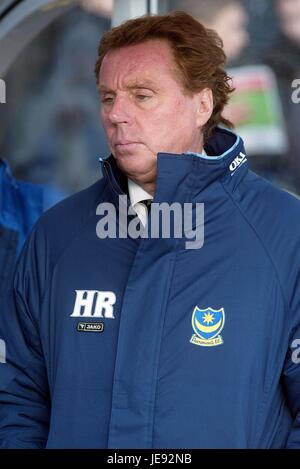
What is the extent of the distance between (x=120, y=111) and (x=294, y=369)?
25.3 inches

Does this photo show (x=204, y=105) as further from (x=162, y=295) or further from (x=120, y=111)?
(x=162, y=295)

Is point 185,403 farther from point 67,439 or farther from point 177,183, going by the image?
point 177,183

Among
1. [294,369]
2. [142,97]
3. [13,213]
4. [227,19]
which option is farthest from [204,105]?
[227,19]

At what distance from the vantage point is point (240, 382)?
1.99m

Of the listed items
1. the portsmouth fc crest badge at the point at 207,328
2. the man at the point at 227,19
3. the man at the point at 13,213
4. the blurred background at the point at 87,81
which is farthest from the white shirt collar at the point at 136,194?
the man at the point at 227,19

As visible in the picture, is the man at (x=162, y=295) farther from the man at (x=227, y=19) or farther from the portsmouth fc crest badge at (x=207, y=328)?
the man at (x=227, y=19)

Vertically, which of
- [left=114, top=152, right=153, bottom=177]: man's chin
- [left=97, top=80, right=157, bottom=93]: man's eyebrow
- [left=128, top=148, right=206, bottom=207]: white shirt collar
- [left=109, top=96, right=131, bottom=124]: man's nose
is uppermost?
[left=97, top=80, right=157, bottom=93]: man's eyebrow

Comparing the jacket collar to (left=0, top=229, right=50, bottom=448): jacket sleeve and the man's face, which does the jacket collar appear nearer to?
the man's face

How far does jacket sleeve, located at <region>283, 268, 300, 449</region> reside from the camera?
2033 millimetres

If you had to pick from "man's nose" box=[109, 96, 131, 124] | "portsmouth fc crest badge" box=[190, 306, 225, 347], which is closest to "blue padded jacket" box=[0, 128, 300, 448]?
"portsmouth fc crest badge" box=[190, 306, 225, 347]

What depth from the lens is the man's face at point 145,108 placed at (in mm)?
2129

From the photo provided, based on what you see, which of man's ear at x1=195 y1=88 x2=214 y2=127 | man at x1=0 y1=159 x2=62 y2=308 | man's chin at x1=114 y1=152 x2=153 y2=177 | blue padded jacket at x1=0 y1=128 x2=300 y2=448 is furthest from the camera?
man at x1=0 y1=159 x2=62 y2=308

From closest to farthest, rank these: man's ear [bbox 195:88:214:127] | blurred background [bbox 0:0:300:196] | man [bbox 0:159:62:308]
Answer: man's ear [bbox 195:88:214:127] < man [bbox 0:159:62:308] < blurred background [bbox 0:0:300:196]
